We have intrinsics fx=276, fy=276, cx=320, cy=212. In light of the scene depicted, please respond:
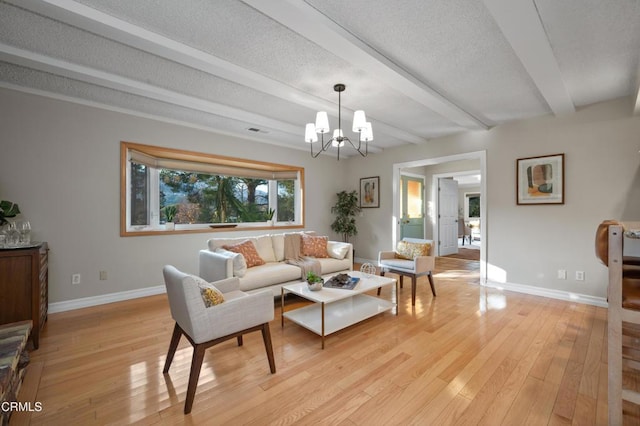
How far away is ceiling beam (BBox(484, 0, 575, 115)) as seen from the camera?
1697 mm

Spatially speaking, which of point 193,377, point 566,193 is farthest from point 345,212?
Answer: point 193,377

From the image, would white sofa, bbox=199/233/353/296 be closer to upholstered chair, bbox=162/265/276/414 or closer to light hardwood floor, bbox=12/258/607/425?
light hardwood floor, bbox=12/258/607/425

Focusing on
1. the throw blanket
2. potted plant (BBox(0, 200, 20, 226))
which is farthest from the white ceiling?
the throw blanket

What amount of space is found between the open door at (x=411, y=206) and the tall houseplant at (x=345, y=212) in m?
1.15

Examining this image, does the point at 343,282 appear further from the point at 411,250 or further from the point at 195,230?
the point at 195,230

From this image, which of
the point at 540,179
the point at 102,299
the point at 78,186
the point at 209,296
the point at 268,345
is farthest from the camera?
the point at 540,179

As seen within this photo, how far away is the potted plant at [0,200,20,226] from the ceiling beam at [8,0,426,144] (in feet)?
6.42

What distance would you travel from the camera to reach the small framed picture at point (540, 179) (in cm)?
361

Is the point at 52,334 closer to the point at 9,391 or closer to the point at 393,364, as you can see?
the point at 9,391

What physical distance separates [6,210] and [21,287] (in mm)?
929

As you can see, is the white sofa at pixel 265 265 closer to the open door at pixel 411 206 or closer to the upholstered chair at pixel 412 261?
the upholstered chair at pixel 412 261

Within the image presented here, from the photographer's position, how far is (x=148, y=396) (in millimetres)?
1733

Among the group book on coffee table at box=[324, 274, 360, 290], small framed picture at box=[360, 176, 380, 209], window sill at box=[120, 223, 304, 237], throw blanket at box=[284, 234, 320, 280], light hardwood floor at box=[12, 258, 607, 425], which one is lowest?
light hardwood floor at box=[12, 258, 607, 425]

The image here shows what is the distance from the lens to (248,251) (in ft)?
11.6
